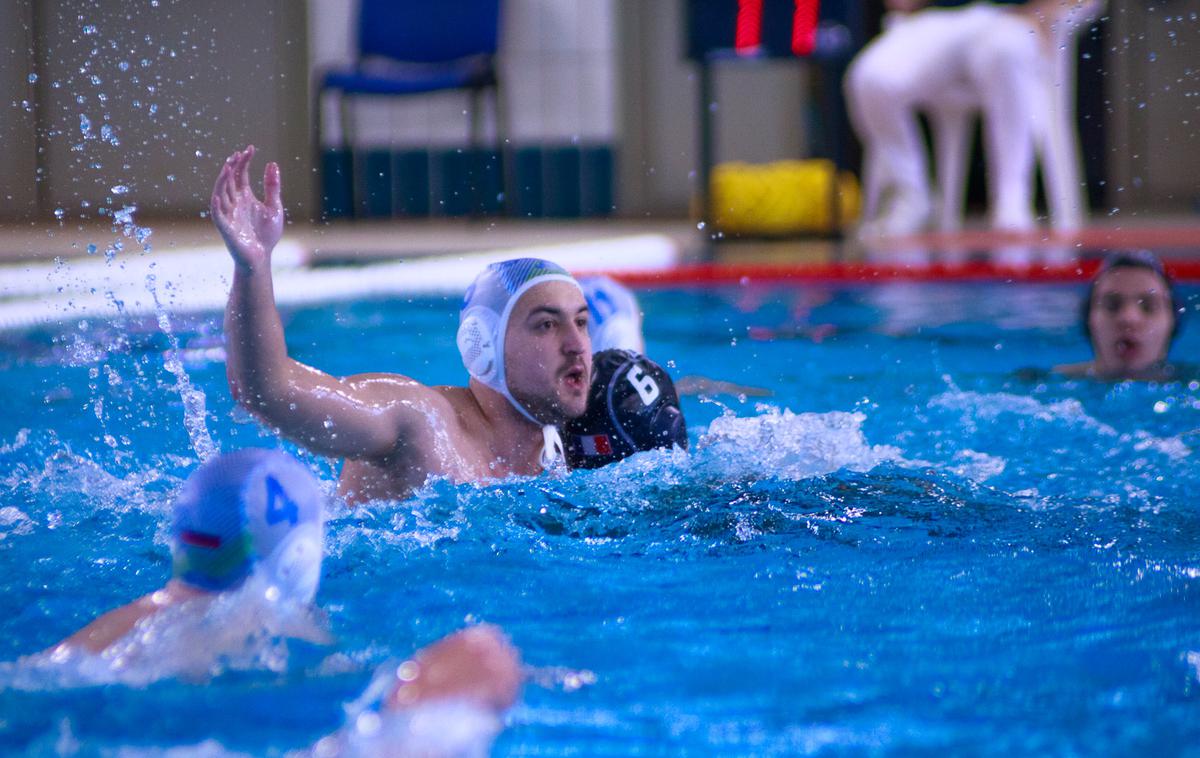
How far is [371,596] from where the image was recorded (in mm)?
2217

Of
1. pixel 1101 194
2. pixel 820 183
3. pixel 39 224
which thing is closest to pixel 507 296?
pixel 820 183

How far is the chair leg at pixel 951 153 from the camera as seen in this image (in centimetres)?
911

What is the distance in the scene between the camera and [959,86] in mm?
8719

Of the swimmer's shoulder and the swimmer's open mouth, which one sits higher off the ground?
the swimmer's open mouth

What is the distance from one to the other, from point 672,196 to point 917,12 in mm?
3385

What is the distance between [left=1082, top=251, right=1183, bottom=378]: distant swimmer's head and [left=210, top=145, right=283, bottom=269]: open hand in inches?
114

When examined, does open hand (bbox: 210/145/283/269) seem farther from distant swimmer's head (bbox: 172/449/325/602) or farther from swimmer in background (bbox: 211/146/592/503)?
distant swimmer's head (bbox: 172/449/325/602)

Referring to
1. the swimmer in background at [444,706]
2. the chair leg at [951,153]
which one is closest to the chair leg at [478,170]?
the chair leg at [951,153]

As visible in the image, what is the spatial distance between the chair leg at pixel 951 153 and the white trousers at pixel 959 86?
19 cm

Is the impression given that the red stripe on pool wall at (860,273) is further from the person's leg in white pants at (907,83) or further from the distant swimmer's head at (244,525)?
the distant swimmer's head at (244,525)

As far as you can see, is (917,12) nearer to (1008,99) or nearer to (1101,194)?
(1008,99)

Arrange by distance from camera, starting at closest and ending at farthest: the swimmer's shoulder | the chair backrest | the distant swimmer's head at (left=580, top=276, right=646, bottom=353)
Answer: the distant swimmer's head at (left=580, top=276, right=646, bottom=353)
the swimmer's shoulder
the chair backrest

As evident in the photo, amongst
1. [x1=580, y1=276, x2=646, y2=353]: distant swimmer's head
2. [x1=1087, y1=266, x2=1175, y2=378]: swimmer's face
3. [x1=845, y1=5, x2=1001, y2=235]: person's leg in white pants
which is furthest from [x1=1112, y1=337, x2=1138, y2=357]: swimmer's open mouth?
[x1=845, y1=5, x2=1001, y2=235]: person's leg in white pants

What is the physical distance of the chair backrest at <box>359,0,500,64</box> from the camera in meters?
9.61
